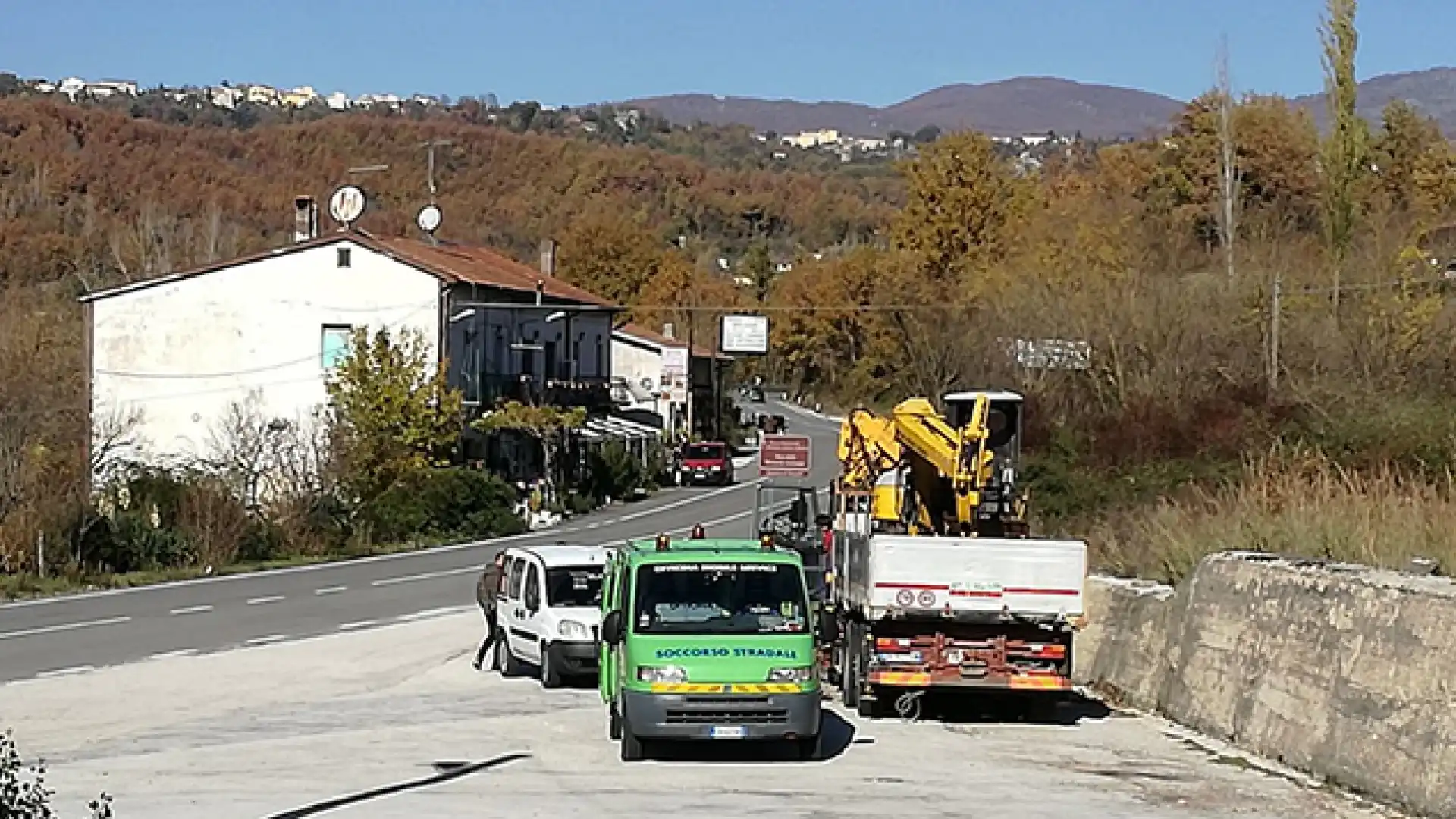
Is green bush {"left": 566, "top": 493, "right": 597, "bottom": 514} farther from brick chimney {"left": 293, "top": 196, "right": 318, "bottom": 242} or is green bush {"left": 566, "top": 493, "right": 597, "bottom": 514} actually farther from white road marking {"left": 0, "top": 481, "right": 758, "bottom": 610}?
brick chimney {"left": 293, "top": 196, "right": 318, "bottom": 242}

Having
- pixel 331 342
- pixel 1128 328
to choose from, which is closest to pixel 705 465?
pixel 331 342

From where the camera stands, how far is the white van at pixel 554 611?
26.0m

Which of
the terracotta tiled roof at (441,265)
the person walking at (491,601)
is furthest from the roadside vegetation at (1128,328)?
the person walking at (491,601)

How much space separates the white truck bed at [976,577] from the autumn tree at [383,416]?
1546 inches

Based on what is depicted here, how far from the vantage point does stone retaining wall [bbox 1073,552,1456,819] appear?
15.3 metres

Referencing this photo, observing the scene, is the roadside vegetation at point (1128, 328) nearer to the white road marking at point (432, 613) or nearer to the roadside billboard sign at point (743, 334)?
the roadside billboard sign at point (743, 334)

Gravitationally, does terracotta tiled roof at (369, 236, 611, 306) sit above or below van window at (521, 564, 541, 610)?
above

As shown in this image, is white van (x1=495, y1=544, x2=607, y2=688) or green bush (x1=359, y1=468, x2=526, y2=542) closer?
white van (x1=495, y1=544, x2=607, y2=688)

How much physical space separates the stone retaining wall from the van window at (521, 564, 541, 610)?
7.48m

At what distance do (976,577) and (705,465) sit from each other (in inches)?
2611

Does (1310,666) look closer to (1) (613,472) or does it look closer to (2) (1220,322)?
(2) (1220,322)

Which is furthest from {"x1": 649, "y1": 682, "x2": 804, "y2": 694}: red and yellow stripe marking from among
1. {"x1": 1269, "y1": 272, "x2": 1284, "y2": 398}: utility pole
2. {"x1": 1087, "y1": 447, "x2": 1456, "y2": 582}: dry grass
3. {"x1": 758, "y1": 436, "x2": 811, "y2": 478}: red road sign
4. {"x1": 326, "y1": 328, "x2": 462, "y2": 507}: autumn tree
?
{"x1": 326, "y1": 328, "x2": 462, "y2": 507}: autumn tree

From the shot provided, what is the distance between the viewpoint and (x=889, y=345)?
92688mm

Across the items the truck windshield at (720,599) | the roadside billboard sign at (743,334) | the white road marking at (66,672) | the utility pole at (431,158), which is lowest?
the white road marking at (66,672)
